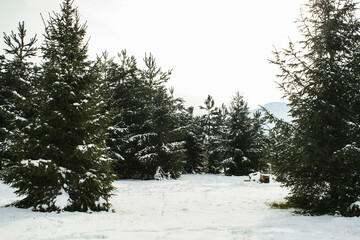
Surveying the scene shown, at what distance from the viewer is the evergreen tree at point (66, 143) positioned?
7742mm

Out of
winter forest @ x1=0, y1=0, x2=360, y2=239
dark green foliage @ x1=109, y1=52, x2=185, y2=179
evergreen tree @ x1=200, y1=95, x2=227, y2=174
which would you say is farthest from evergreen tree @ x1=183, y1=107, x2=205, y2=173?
winter forest @ x1=0, y1=0, x2=360, y2=239

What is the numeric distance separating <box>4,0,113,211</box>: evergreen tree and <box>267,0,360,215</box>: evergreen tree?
665cm

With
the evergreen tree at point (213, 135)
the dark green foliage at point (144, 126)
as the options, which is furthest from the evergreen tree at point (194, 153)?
the dark green foliage at point (144, 126)

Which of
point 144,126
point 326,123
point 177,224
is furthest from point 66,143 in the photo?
point 144,126

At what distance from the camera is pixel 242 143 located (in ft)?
87.3

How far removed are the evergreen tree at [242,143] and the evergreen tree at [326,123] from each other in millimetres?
16753

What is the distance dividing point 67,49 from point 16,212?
5.78 metres

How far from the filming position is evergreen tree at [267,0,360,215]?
788 cm

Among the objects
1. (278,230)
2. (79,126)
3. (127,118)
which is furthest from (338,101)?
(127,118)

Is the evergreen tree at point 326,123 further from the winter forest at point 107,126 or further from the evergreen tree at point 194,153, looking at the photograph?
the evergreen tree at point 194,153

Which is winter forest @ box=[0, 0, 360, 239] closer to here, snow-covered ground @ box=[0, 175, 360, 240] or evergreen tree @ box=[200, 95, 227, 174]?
snow-covered ground @ box=[0, 175, 360, 240]

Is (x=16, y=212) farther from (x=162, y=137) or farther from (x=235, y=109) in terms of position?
(x=235, y=109)

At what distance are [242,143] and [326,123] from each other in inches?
727

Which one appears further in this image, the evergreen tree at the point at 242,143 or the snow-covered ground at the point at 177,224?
the evergreen tree at the point at 242,143
